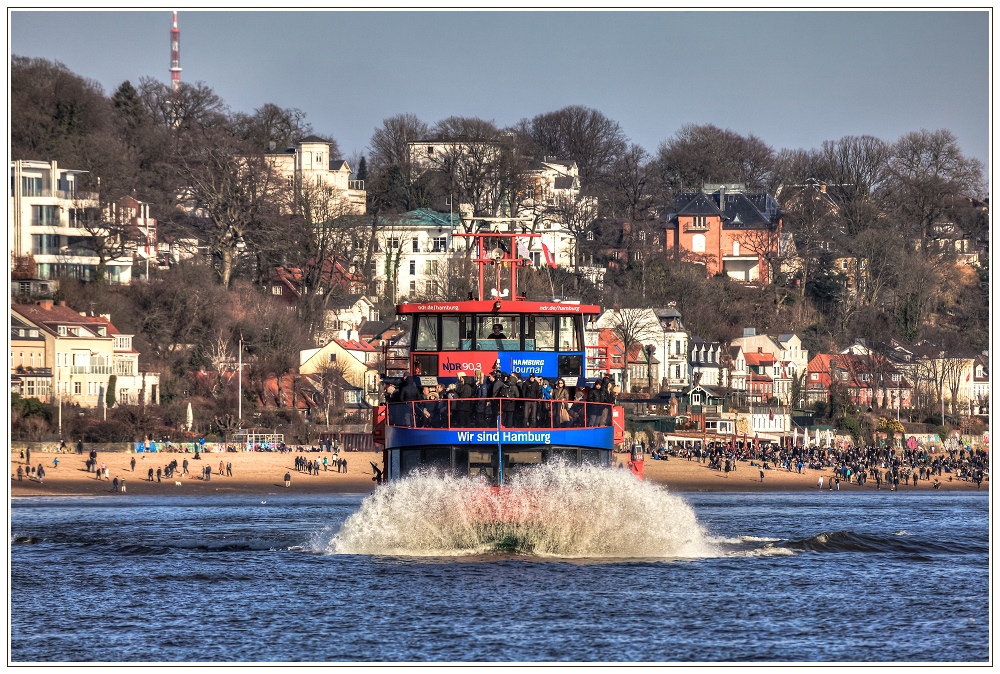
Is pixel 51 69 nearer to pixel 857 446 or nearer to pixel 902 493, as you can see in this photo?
pixel 857 446

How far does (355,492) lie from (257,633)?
6261cm

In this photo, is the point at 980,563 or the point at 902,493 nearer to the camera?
the point at 980,563

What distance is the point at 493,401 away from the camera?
154ft

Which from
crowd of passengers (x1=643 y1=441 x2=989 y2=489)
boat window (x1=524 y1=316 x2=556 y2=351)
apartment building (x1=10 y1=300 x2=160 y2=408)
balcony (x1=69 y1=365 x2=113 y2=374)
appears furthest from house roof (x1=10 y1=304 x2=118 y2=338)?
boat window (x1=524 y1=316 x2=556 y2=351)

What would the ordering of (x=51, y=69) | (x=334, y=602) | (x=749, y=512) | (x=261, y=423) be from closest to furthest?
(x=334, y=602), (x=749, y=512), (x=261, y=423), (x=51, y=69)

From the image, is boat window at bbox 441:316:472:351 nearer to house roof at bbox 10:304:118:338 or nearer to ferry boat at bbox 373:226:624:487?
ferry boat at bbox 373:226:624:487

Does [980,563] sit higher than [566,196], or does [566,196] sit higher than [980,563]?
[566,196]

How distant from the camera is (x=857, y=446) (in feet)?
462

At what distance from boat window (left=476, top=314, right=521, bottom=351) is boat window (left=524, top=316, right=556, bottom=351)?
285 millimetres

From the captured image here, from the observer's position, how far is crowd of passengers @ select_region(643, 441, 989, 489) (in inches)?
4796

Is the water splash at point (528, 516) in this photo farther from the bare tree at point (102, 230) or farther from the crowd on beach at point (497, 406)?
the bare tree at point (102, 230)

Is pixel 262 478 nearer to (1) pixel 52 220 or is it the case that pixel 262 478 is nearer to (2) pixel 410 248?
(1) pixel 52 220

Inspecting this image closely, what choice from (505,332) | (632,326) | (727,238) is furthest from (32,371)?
(727,238)

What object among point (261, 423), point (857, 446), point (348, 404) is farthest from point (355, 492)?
point (857, 446)
